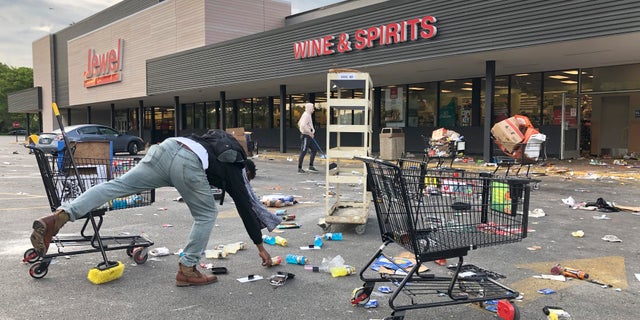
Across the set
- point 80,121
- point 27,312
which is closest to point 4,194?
point 27,312

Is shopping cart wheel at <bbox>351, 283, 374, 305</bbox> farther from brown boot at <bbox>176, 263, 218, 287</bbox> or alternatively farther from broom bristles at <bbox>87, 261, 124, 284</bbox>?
broom bristles at <bbox>87, 261, 124, 284</bbox>

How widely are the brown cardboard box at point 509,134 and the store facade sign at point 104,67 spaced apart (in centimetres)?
2968

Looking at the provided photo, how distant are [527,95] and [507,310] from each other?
1688 cm

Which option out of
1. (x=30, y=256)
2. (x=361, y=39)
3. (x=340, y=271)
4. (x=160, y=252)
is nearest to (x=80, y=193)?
(x=30, y=256)

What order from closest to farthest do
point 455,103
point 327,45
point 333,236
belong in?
1. point 333,236
2. point 327,45
3. point 455,103

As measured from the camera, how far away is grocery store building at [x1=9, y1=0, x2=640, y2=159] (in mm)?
12508

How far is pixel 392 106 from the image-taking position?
22.4 metres

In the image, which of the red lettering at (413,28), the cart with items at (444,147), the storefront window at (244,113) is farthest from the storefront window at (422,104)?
the storefront window at (244,113)

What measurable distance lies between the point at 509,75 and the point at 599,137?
4385 millimetres

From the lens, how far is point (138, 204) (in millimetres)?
4879

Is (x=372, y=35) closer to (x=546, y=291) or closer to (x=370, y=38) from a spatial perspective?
(x=370, y=38)

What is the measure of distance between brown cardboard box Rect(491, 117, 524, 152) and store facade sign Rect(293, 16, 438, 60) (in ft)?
15.8

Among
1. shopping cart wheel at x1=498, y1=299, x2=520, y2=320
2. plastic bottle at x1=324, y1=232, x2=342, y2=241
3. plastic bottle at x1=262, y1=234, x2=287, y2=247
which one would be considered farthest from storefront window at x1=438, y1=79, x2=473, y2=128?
shopping cart wheel at x1=498, y1=299, x2=520, y2=320

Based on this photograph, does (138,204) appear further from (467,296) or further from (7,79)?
(7,79)
